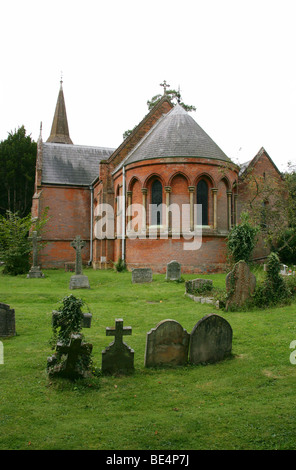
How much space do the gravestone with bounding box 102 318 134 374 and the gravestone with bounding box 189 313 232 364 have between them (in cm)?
118

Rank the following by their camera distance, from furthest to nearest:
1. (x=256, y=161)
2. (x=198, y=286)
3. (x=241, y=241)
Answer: (x=256, y=161)
(x=241, y=241)
(x=198, y=286)

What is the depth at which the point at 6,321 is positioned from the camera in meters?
8.58

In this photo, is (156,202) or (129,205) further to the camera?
(129,205)

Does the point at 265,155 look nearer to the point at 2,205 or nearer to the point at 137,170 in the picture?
the point at 137,170

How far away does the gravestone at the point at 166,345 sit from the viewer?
6.75 m

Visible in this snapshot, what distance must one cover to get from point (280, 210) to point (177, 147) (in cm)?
798

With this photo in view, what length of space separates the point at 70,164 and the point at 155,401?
29.0 m

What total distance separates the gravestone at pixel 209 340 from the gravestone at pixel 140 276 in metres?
10.4

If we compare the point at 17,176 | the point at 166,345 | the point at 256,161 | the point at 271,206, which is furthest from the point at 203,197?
the point at 17,176

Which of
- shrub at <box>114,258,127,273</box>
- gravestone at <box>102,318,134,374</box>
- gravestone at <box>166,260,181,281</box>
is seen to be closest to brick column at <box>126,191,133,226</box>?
shrub at <box>114,258,127,273</box>

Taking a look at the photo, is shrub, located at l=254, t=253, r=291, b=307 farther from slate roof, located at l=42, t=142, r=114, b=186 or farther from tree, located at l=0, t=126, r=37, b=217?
tree, located at l=0, t=126, r=37, b=217

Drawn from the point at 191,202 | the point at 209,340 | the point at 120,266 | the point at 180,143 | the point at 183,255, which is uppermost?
the point at 180,143

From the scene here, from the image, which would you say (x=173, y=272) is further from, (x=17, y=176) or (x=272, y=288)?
(x=17, y=176)
